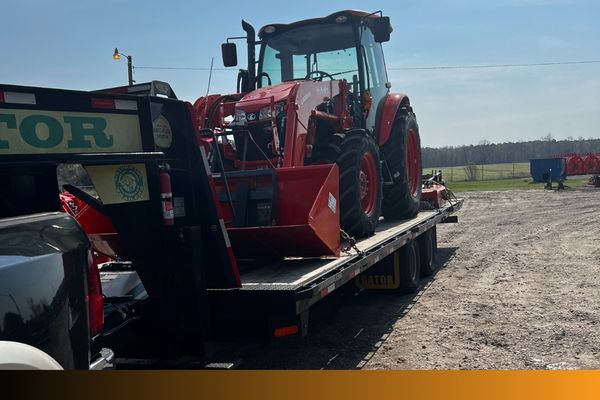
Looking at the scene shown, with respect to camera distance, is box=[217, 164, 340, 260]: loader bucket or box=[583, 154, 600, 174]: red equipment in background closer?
box=[217, 164, 340, 260]: loader bucket

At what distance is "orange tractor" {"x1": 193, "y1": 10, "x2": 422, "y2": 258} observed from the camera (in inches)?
203

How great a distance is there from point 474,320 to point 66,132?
4.98m

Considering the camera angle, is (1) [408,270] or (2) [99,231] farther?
(1) [408,270]

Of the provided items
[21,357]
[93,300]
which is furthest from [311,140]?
[21,357]

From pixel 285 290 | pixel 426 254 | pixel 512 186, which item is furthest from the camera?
pixel 512 186

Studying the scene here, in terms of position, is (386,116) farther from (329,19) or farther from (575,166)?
(575,166)

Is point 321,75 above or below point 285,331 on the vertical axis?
above

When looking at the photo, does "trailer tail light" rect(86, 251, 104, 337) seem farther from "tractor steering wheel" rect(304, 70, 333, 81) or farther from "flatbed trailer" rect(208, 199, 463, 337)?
"tractor steering wheel" rect(304, 70, 333, 81)

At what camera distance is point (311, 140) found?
274 inches

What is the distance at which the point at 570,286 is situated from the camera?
8.14 meters

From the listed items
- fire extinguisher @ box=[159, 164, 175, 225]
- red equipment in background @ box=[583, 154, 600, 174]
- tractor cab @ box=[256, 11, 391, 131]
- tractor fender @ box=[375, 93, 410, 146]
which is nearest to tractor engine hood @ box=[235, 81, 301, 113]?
tractor cab @ box=[256, 11, 391, 131]

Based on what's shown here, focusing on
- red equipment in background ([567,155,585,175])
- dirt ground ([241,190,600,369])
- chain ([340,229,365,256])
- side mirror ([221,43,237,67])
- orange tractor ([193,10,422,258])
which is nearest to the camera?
orange tractor ([193,10,422,258])

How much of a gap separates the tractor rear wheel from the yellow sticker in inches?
125

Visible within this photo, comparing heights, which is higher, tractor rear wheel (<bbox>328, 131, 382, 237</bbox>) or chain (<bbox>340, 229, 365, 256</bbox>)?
tractor rear wheel (<bbox>328, 131, 382, 237</bbox>)
